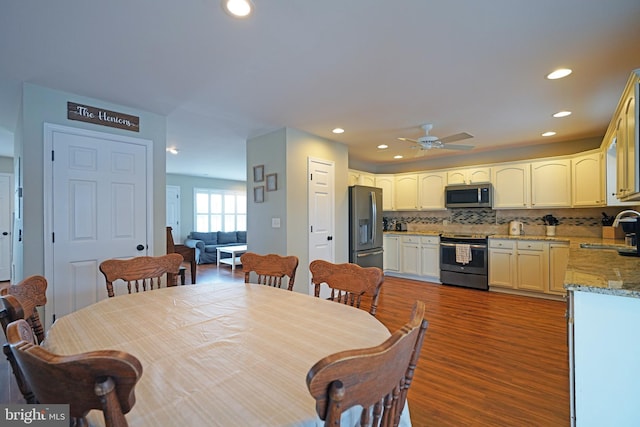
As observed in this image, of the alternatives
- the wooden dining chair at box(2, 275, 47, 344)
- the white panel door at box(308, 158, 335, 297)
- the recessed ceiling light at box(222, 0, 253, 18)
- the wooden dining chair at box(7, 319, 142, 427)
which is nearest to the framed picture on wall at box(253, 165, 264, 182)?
the white panel door at box(308, 158, 335, 297)

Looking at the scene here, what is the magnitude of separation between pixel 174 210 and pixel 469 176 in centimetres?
736

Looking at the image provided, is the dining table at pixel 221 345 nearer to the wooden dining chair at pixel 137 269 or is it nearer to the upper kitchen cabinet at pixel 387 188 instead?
the wooden dining chair at pixel 137 269

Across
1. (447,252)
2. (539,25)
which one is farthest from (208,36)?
(447,252)

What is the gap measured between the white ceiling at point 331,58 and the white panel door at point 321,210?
847mm

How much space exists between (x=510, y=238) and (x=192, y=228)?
7833 millimetres

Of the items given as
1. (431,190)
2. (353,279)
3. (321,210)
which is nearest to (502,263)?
(431,190)

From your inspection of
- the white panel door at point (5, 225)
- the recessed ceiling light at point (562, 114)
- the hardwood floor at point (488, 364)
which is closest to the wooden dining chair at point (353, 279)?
the hardwood floor at point (488, 364)

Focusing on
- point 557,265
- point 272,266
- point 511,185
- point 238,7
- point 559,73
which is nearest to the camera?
point 238,7

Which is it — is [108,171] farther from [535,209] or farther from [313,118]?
[535,209]

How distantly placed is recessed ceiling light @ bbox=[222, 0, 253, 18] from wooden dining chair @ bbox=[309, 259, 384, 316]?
60.5 inches

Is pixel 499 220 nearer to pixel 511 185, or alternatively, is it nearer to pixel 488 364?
pixel 511 185

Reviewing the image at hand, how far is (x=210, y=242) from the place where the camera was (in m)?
8.41

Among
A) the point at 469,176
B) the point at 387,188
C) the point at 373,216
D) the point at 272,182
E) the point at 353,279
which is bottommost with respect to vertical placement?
the point at 353,279

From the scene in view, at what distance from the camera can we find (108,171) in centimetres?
305
